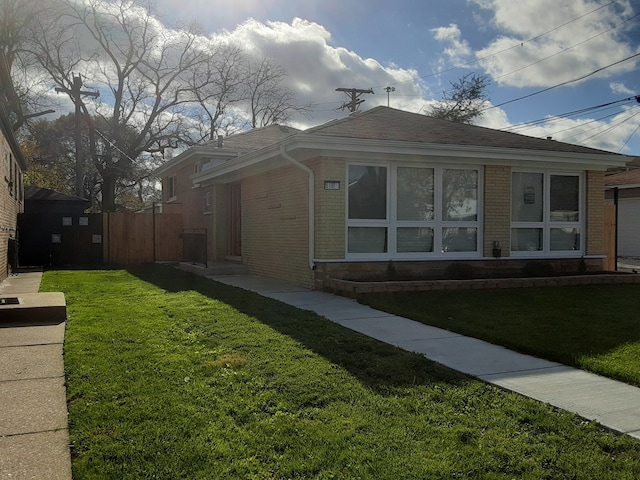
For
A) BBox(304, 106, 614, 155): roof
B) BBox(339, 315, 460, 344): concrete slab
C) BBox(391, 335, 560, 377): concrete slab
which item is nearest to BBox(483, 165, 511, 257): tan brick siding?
BBox(304, 106, 614, 155): roof

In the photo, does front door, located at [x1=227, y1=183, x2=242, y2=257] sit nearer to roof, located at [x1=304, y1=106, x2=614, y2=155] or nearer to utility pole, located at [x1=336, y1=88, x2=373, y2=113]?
roof, located at [x1=304, y1=106, x2=614, y2=155]

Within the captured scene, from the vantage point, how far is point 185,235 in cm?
1545

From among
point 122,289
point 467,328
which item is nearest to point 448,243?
point 467,328

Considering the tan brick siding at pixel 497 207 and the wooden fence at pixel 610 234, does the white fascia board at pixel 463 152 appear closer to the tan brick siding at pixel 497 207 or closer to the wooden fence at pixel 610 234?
the tan brick siding at pixel 497 207

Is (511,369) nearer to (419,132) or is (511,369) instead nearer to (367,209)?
(367,209)

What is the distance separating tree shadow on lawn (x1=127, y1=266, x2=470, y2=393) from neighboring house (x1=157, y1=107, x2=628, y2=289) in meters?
2.31

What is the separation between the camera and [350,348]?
5.43m

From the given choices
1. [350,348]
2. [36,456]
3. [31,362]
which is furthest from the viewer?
[350,348]

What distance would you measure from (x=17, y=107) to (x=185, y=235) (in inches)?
658

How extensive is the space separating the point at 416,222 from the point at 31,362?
7.56 m

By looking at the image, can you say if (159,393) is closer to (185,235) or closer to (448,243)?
(448,243)

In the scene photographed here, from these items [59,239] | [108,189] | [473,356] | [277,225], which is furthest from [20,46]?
[473,356]

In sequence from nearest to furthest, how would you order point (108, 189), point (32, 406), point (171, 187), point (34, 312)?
point (32, 406) → point (34, 312) → point (171, 187) → point (108, 189)

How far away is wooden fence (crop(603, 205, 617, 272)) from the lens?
1327cm
